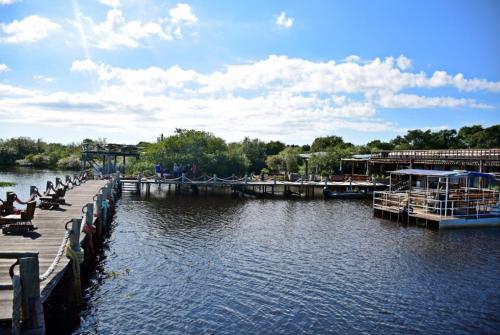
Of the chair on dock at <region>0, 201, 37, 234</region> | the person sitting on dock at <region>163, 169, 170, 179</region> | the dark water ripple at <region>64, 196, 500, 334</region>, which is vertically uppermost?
the person sitting on dock at <region>163, 169, 170, 179</region>

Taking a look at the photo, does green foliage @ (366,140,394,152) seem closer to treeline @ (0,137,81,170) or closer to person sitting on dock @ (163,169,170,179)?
person sitting on dock @ (163,169,170,179)

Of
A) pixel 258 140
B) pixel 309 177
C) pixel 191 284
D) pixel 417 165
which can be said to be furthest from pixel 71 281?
pixel 258 140

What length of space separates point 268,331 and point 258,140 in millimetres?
73328

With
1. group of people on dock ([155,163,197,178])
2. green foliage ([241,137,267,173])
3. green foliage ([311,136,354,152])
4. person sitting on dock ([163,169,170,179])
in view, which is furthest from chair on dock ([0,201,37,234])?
green foliage ([311,136,354,152])

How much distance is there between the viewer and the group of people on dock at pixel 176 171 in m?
51.3

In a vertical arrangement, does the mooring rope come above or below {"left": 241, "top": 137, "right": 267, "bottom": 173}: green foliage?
below

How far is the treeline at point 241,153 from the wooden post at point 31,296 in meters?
42.6

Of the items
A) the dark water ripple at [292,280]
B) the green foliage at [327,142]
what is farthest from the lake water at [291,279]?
the green foliage at [327,142]

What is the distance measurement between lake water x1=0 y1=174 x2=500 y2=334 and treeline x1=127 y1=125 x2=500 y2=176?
22.8 metres

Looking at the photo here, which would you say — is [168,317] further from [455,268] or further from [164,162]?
[164,162]

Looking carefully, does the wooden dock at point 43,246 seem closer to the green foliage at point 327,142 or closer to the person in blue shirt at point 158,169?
the person in blue shirt at point 158,169

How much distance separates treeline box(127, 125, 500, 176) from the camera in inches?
2084

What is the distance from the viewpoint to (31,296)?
9.66 metres

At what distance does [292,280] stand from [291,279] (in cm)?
13
